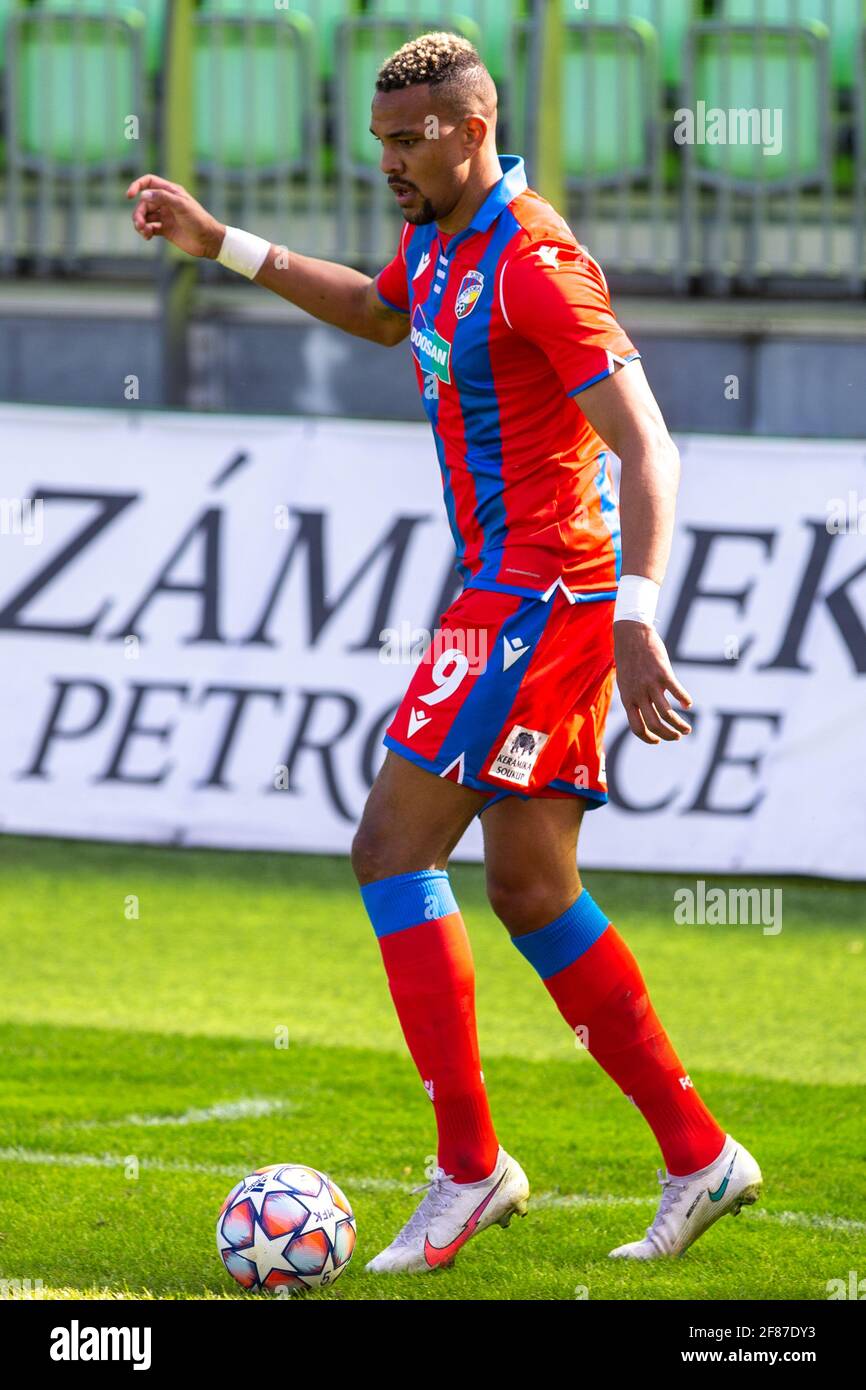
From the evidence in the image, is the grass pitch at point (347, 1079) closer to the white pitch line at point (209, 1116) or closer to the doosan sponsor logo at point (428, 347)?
the white pitch line at point (209, 1116)

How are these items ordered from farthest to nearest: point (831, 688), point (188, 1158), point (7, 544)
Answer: point (7, 544)
point (831, 688)
point (188, 1158)

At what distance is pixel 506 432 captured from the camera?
11.3ft

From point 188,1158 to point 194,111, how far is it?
253 inches

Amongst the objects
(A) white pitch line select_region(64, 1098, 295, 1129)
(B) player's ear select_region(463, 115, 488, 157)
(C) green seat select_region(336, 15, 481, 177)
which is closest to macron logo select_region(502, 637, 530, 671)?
(B) player's ear select_region(463, 115, 488, 157)

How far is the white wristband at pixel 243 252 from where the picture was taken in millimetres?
4035

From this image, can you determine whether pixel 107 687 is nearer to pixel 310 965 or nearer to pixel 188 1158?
pixel 310 965

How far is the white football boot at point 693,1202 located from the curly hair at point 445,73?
185cm

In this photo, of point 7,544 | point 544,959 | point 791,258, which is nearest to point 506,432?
point 544,959

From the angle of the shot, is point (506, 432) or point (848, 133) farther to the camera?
point (848, 133)

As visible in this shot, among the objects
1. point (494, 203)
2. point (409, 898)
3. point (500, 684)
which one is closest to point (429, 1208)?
point (409, 898)

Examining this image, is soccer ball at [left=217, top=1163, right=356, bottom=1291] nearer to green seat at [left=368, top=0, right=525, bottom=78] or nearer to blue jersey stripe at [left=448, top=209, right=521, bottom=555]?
blue jersey stripe at [left=448, top=209, right=521, bottom=555]

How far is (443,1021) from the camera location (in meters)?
3.39

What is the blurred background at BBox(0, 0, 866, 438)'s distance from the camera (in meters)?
9.00

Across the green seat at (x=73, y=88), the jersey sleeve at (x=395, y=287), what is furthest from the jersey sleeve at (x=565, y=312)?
the green seat at (x=73, y=88)
